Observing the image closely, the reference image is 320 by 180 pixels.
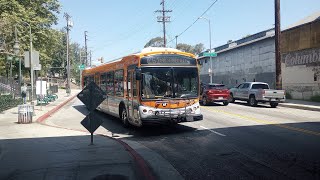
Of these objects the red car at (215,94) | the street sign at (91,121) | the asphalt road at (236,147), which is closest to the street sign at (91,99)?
the street sign at (91,121)

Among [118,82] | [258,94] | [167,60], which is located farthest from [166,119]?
[258,94]

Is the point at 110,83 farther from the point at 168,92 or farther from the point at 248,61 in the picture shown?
the point at 248,61

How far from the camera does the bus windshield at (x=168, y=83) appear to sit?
43.0 ft

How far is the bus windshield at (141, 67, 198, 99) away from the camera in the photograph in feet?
43.0

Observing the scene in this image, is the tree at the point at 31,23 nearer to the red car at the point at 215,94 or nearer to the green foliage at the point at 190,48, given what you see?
the red car at the point at 215,94

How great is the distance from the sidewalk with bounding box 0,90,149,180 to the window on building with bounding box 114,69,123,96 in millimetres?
2960

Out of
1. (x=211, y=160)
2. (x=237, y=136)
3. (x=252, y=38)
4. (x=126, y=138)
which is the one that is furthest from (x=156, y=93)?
(x=252, y=38)

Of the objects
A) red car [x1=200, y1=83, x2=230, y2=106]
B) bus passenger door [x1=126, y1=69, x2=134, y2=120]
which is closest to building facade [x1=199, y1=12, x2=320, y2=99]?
red car [x1=200, y1=83, x2=230, y2=106]

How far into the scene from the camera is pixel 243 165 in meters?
8.47

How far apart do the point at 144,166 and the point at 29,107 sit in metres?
10.9

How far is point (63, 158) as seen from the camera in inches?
364

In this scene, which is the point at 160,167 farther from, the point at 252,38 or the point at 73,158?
the point at 252,38

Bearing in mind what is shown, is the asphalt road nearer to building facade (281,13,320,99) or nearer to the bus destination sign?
the bus destination sign

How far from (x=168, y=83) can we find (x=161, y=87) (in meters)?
0.32
